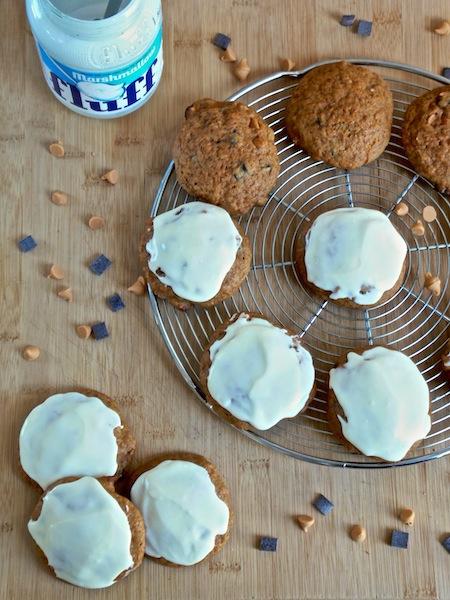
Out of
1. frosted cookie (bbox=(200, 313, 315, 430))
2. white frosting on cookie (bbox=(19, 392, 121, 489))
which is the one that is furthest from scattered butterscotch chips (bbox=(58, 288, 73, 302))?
frosted cookie (bbox=(200, 313, 315, 430))

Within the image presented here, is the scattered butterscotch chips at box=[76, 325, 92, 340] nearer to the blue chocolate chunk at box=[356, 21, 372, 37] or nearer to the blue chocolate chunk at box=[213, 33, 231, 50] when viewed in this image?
the blue chocolate chunk at box=[213, 33, 231, 50]

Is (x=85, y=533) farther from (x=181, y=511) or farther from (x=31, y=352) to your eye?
(x=31, y=352)

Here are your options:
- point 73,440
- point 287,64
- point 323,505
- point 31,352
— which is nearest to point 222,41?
point 287,64

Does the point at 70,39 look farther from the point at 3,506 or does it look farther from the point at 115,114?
the point at 3,506

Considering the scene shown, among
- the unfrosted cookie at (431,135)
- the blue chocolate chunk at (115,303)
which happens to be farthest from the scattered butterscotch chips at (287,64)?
the blue chocolate chunk at (115,303)

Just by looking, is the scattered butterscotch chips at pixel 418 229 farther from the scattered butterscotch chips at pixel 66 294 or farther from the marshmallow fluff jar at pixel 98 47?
the scattered butterscotch chips at pixel 66 294
